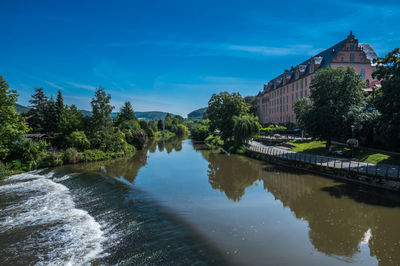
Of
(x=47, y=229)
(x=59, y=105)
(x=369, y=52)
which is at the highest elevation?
(x=369, y=52)

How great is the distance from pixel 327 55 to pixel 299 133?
16.7m

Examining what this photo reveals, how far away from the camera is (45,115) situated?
36.4 m

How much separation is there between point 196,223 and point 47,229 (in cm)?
668

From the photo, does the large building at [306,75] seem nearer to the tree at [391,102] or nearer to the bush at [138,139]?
the tree at [391,102]

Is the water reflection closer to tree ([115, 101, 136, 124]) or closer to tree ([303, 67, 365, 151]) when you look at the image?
tree ([303, 67, 365, 151])

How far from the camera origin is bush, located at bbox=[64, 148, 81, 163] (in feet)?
88.0

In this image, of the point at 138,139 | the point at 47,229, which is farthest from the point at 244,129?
the point at 47,229

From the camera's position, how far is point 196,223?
1066 centimetres

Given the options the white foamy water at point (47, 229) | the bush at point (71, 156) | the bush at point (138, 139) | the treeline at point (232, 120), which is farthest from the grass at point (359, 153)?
the bush at point (71, 156)

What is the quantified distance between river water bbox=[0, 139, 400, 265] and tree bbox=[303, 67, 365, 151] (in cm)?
839

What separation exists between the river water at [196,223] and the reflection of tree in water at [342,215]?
47 mm

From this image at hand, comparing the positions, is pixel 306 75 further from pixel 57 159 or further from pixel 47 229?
pixel 47 229

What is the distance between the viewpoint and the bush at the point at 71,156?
88.0 ft

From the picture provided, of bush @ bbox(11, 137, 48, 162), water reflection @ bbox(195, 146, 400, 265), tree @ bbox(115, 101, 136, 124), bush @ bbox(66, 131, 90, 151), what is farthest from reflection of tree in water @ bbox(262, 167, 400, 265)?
tree @ bbox(115, 101, 136, 124)
